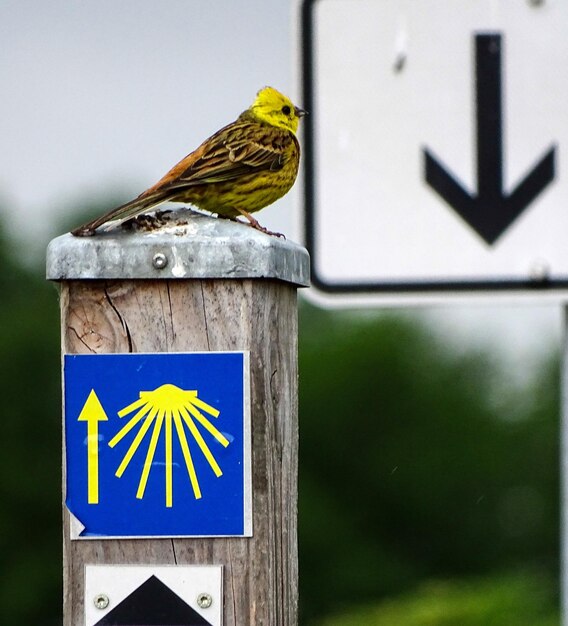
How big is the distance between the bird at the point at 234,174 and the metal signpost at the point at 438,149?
142 millimetres

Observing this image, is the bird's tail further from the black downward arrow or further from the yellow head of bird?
the yellow head of bird

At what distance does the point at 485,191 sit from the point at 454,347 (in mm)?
14869

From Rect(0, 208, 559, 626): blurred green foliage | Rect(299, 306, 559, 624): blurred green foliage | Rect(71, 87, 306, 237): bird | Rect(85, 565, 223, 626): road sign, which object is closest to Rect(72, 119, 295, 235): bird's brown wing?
Rect(71, 87, 306, 237): bird

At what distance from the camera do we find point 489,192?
3.75 metres

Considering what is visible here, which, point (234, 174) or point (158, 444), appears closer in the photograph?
point (158, 444)

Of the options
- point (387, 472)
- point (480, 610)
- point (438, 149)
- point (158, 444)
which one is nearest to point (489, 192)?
point (438, 149)

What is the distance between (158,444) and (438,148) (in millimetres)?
1276

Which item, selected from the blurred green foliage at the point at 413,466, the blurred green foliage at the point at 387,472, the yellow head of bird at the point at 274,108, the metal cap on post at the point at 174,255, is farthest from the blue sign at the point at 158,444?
the blurred green foliage at the point at 413,466

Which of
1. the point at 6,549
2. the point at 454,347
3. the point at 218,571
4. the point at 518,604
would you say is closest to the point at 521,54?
the point at 218,571

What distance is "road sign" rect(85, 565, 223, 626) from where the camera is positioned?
283cm

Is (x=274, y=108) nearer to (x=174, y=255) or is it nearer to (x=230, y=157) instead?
(x=230, y=157)

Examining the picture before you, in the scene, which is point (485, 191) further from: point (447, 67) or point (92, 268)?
point (92, 268)

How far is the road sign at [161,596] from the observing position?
9.28 ft

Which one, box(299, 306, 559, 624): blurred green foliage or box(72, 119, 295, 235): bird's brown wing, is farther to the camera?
box(299, 306, 559, 624): blurred green foliage
